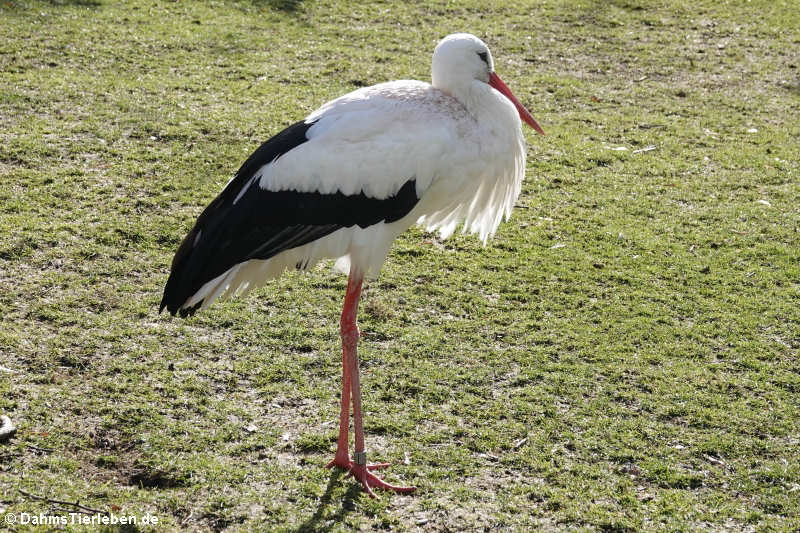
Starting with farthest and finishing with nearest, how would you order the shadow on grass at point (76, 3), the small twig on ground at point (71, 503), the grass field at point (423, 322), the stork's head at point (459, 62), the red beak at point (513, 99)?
→ the shadow on grass at point (76, 3) < the red beak at point (513, 99) < the stork's head at point (459, 62) < the grass field at point (423, 322) < the small twig on ground at point (71, 503)

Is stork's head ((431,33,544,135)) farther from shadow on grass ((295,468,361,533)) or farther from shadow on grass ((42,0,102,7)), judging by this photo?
shadow on grass ((42,0,102,7))

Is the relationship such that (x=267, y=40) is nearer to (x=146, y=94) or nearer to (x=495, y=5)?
(x=146, y=94)

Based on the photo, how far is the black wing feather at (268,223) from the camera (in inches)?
177

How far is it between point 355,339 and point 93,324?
1.70 m

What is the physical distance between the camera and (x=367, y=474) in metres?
4.40

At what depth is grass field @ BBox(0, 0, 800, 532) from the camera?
4.30 metres

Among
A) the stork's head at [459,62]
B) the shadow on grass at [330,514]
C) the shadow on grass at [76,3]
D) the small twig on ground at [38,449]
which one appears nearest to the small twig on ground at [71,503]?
the small twig on ground at [38,449]

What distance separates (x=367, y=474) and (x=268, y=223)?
4.20ft

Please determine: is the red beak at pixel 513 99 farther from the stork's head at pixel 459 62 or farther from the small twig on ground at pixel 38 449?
the small twig on ground at pixel 38 449

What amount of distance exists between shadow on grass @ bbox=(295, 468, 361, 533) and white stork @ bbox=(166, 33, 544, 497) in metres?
0.07

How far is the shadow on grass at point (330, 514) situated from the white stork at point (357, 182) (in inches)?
2.7

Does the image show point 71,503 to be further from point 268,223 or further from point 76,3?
point 76,3

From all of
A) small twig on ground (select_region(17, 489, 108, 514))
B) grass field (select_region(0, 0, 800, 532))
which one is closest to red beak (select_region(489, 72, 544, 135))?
grass field (select_region(0, 0, 800, 532))

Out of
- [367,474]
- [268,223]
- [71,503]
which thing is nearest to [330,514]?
[367,474]
